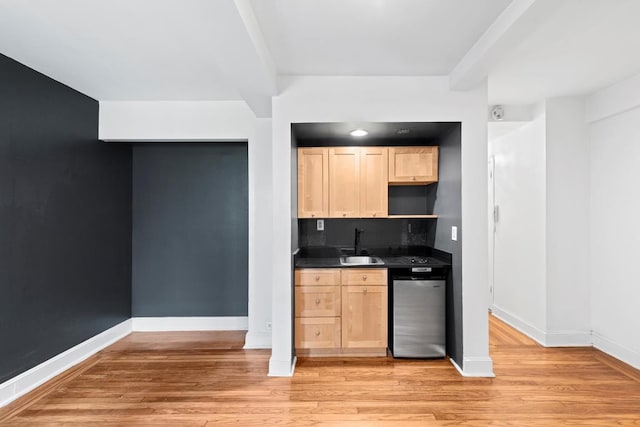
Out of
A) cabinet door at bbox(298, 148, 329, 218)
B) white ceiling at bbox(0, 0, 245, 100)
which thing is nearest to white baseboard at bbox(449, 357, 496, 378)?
cabinet door at bbox(298, 148, 329, 218)

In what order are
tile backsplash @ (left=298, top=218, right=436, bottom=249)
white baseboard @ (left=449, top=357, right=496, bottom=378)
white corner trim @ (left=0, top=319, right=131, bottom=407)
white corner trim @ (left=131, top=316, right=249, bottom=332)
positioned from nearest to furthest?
white corner trim @ (left=0, top=319, right=131, bottom=407), white baseboard @ (left=449, top=357, right=496, bottom=378), tile backsplash @ (left=298, top=218, right=436, bottom=249), white corner trim @ (left=131, top=316, right=249, bottom=332)

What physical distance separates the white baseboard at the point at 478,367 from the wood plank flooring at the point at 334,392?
7 cm

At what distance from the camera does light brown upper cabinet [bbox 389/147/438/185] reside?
3.87m

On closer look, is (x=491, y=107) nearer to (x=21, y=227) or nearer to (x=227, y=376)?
(x=227, y=376)

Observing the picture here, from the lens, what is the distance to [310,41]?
2.69 meters

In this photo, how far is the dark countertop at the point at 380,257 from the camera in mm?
3566

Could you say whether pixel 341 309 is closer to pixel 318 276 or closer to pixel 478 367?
pixel 318 276

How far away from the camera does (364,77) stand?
3.34m

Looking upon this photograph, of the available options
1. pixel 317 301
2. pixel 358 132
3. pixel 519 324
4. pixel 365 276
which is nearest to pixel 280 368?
pixel 317 301

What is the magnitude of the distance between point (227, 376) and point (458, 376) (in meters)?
1.97

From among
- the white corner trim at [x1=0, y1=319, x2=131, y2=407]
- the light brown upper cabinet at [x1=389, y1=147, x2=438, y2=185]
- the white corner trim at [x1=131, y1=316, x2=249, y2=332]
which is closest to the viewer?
the white corner trim at [x1=0, y1=319, x2=131, y2=407]

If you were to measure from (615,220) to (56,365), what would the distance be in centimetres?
533

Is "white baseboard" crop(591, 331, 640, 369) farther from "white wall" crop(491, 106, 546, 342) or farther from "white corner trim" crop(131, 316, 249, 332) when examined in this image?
"white corner trim" crop(131, 316, 249, 332)

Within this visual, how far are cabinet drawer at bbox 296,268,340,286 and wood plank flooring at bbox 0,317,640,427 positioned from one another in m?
0.73
